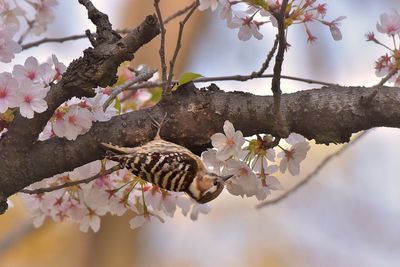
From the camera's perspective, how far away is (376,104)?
1440 mm

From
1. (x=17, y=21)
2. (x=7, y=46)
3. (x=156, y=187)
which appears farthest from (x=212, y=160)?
(x=17, y=21)

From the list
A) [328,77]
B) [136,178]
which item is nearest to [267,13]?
[136,178]

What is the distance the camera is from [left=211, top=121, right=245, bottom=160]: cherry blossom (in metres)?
1.39

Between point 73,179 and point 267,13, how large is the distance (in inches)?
26.7

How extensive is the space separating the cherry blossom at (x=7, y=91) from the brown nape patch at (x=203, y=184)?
0.48 meters

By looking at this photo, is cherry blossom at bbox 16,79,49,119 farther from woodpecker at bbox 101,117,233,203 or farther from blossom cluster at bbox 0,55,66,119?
woodpecker at bbox 101,117,233,203

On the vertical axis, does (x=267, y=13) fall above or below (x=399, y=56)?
above

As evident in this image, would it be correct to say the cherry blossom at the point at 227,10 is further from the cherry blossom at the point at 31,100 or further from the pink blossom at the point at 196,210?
the pink blossom at the point at 196,210

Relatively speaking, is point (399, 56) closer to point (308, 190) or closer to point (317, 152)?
point (317, 152)

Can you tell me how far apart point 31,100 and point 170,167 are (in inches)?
14.0

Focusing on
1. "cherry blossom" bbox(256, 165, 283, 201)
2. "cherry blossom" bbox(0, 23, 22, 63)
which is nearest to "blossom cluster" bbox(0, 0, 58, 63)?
"cherry blossom" bbox(0, 23, 22, 63)

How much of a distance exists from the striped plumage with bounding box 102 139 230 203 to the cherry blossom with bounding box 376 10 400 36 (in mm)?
584

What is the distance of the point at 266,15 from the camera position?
61.2 inches

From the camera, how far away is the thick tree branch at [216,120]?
1.45m
